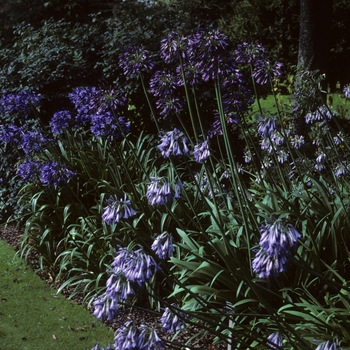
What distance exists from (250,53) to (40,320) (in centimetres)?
292

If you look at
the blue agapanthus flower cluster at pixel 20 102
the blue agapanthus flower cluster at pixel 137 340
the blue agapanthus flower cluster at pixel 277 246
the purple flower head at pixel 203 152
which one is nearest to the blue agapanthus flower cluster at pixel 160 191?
the purple flower head at pixel 203 152

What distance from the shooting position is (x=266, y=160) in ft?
18.9

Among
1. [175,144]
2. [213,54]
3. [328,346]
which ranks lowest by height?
[328,346]

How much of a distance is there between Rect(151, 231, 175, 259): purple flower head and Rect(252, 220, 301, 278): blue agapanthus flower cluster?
773 mm

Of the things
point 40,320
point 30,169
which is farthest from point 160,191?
point 30,169

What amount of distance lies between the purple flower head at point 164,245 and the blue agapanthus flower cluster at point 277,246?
0.77 metres

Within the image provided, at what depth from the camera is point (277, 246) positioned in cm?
271

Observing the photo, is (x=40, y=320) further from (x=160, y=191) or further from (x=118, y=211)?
(x=160, y=191)

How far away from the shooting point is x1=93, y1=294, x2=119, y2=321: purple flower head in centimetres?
288

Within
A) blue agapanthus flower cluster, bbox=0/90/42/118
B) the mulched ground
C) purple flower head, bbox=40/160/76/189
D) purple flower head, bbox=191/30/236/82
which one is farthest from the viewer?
blue agapanthus flower cluster, bbox=0/90/42/118

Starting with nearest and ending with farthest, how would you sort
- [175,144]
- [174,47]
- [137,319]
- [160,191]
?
[160,191] → [175,144] → [174,47] → [137,319]

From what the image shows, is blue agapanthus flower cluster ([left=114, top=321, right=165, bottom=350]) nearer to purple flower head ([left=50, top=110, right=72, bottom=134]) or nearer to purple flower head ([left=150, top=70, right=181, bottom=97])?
purple flower head ([left=150, top=70, right=181, bottom=97])

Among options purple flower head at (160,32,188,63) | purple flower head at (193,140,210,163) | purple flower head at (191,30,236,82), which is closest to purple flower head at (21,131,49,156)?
purple flower head at (160,32,188,63)

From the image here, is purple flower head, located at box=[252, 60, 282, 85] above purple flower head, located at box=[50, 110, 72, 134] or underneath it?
above
